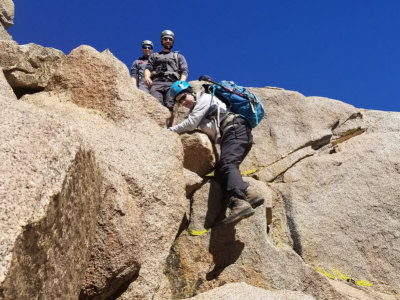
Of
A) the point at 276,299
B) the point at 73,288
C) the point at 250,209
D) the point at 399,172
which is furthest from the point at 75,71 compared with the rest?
the point at 399,172

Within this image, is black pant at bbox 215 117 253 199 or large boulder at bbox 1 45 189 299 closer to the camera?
large boulder at bbox 1 45 189 299

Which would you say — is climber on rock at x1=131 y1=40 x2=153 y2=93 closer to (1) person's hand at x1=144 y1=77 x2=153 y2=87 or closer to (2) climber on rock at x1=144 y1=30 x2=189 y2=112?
(1) person's hand at x1=144 y1=77 x2=153 y2=87

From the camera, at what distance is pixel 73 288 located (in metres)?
5.26

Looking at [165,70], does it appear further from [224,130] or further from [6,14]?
[6,14]

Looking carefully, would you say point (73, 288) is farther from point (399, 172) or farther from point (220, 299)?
point (399, 172)

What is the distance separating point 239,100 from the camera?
987 cm

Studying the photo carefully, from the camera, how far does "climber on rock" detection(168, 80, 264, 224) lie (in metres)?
8.93

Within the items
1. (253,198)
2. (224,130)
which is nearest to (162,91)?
(224,130)

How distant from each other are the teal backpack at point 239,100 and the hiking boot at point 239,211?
2.21 m

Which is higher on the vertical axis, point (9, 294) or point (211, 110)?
point (211, 110)

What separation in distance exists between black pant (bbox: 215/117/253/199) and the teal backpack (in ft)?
0.66

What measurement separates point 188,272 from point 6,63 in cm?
602

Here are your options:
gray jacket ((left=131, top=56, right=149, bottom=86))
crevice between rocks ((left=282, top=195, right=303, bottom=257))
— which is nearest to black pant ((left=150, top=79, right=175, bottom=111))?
gray jacket ((left=131, top=56, right=149, bottom=86))

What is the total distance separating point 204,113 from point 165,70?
11.5ft
